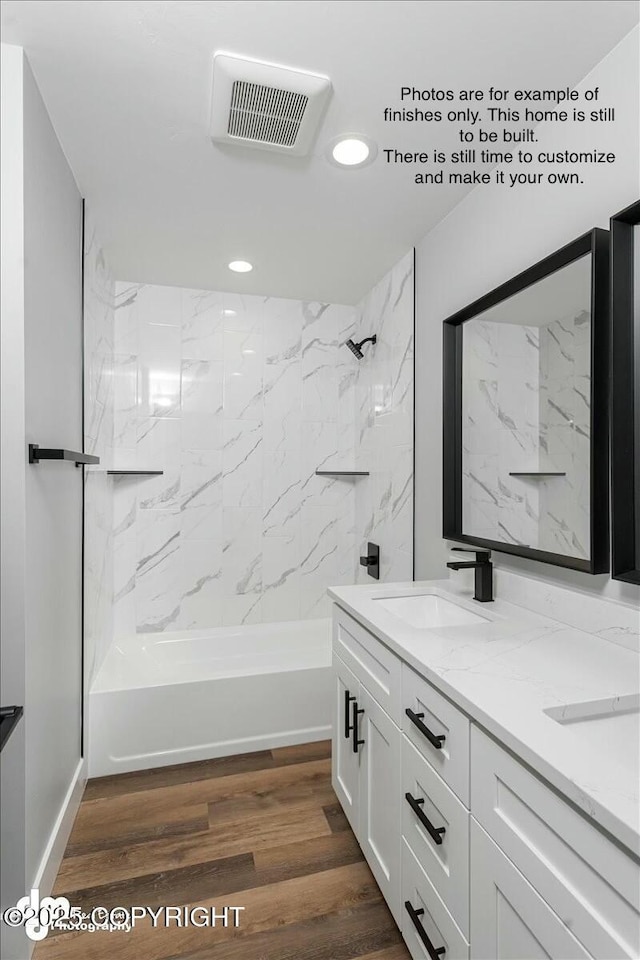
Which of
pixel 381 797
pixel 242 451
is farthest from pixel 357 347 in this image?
pixel 381 797

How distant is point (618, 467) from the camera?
1240 millimetres

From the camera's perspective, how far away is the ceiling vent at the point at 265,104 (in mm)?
1333

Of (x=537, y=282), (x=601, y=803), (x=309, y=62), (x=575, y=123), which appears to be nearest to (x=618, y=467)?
(x=537, y=282)

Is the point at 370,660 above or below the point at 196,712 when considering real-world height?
above

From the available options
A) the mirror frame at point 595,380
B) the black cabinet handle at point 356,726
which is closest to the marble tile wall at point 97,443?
the black cabinet handle at point 356,726

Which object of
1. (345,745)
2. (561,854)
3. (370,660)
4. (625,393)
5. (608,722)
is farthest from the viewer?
(345,745)

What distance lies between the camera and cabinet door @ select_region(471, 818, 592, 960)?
745mm

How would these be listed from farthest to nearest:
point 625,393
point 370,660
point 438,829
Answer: point 370,660
point 625,393
point 438,829

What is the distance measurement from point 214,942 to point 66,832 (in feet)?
2.30

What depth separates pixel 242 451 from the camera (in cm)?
314

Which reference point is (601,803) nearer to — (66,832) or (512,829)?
(512,829)

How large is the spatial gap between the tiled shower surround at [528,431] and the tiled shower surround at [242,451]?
0.86m

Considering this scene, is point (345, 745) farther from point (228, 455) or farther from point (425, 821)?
point (228, 455)

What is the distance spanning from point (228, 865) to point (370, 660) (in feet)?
2.81
